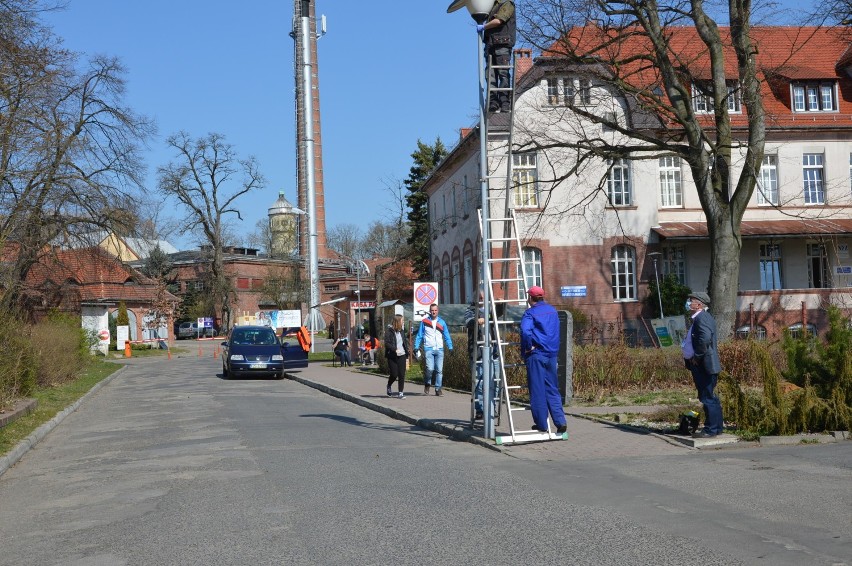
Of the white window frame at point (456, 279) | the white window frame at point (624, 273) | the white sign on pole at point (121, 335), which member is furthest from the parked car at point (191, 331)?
the white window frame at point (624, 273)

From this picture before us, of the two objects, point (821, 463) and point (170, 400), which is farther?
point (170, 400)

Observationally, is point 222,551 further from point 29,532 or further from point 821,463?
point 821,463

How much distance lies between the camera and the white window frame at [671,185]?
135ft

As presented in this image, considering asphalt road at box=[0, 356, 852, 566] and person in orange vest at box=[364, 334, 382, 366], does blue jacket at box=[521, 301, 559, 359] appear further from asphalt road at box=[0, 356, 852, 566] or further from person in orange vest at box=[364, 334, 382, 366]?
person in orange vest at box=[364, 334, 382, 366]

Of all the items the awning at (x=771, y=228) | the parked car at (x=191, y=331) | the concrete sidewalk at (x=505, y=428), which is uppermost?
the awning at (x=771, y=228)

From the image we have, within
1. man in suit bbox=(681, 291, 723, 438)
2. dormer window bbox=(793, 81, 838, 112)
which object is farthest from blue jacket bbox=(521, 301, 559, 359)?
dormer window bbox=(793, 81, 838, 112)

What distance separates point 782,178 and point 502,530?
37.6 meters

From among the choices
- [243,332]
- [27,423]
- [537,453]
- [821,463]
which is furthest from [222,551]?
[243,332]

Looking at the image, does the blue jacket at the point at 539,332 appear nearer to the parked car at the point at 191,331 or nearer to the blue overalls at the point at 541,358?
the blue overalls at the point at 541,358

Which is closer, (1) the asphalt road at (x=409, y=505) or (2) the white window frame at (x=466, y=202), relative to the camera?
(1) the asphalt road at (x=409, y=505)

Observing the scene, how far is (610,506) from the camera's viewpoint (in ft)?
25.1

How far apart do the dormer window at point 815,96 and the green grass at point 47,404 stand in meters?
31.3

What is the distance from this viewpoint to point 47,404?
20.1 m

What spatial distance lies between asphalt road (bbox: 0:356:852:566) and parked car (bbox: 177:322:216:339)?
257ft
